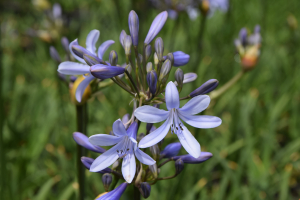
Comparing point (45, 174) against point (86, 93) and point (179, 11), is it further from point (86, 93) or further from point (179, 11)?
point (179, 11)

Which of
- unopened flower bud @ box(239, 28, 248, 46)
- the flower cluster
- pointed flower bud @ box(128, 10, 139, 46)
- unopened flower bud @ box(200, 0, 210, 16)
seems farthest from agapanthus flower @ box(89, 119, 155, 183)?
unopened flower bud @ box(200, 0, 210, 16)

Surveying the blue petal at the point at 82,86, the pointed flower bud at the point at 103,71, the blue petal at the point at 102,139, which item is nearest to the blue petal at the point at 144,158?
the blue petal at the point at 102,139

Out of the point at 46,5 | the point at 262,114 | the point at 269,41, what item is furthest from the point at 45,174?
the point at 269,41

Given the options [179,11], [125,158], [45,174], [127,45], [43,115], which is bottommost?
[45,174]

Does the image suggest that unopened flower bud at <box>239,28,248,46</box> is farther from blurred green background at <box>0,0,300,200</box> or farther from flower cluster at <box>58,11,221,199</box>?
flower cluster at <box>58,11,221,199</box>

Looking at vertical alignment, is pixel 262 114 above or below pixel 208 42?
below

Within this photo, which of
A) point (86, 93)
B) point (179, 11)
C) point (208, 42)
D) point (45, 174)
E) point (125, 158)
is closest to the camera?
point (125, 158)
